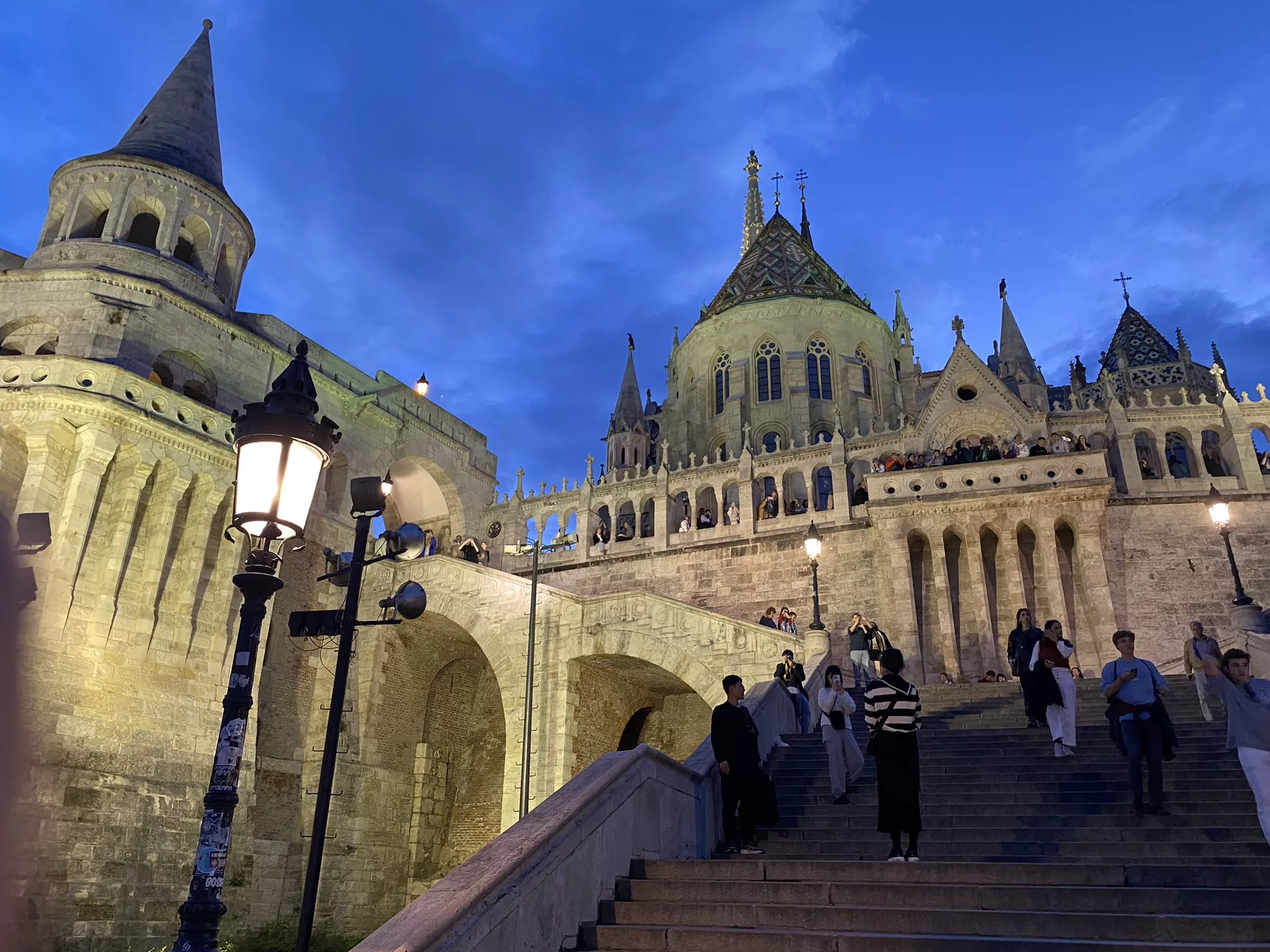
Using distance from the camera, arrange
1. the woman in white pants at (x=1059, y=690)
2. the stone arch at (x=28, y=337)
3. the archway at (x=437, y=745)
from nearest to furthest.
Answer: the woman in white pants at (x=1059, y=690) < the stone arch at (x=28, y=337) < the archway at (x=437, y=745)

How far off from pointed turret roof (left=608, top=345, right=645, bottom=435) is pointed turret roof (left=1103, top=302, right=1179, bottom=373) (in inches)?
816

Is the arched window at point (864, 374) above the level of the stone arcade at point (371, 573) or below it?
above

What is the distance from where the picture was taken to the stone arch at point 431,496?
29.6 metres

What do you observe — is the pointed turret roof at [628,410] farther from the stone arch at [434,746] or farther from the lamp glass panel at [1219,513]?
the lamp glass panel at [1219,513]

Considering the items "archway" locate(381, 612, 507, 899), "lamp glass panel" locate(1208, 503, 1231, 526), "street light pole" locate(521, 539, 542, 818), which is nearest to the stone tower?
"archway" locate(381, 612, 507, 899)

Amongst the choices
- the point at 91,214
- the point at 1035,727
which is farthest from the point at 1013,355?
the point at 91,214

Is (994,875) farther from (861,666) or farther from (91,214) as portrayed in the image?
(91,214)

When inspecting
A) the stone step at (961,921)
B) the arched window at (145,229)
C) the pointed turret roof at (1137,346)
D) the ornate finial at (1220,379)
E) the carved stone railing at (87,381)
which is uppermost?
the pointed turret roof at (1137,346)

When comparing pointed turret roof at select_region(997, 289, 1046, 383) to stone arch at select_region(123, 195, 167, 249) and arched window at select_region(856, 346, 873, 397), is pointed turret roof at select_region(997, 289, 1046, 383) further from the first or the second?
stone arch at select_region(123, 195, 167, 249)

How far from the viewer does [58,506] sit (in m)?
18.5

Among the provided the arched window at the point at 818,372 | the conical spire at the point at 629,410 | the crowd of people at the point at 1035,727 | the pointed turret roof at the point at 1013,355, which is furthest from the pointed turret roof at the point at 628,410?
the crowd of people at the point at 1035,727

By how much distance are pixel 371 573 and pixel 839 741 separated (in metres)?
17.4

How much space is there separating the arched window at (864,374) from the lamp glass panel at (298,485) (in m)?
31.7

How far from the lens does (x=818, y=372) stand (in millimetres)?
35656
